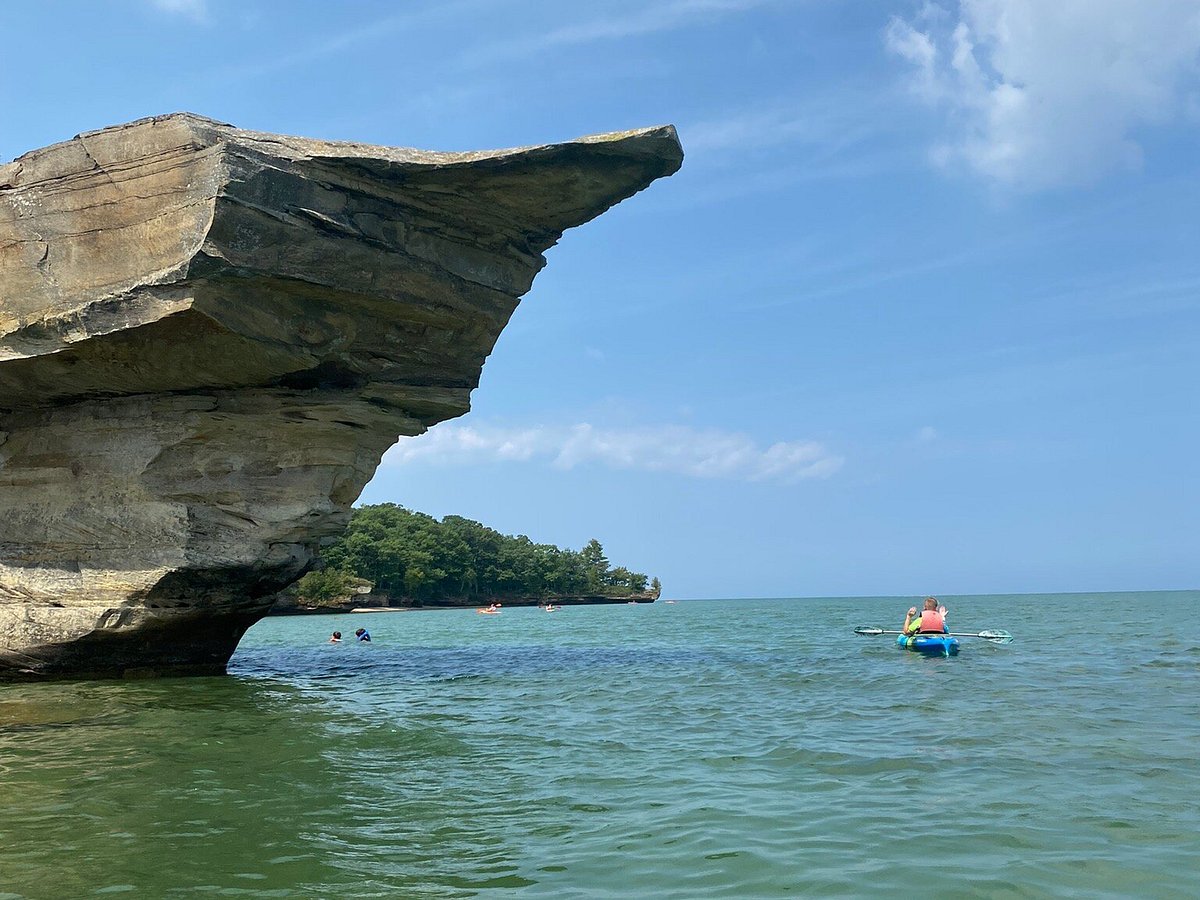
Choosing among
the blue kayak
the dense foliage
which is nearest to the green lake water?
the blue kayak

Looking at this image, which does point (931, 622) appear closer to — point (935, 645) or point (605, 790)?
point (935, 645)

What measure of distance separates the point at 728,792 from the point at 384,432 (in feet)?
35.1

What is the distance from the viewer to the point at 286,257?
1234cm

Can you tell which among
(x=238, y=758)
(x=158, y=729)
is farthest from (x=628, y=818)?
(x=158, y=729)

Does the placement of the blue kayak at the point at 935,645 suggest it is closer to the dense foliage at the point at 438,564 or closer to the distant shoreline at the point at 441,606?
the distant shoreline at the point at 441,606

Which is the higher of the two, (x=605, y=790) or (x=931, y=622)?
(x=931, y=622)

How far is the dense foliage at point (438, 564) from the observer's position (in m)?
78.5

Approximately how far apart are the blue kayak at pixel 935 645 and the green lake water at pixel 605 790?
5.61 m

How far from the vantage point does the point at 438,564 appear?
8781cm

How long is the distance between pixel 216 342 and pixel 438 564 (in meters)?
76.5

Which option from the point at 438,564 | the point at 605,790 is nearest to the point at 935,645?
the point at 605,790

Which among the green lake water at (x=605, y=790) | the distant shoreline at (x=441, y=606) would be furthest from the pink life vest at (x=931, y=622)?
the distant shoreline at (x=441, y=606)

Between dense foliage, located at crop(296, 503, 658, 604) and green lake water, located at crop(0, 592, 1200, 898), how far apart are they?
55.7 metres

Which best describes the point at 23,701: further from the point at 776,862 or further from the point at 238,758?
the point at 776,862
